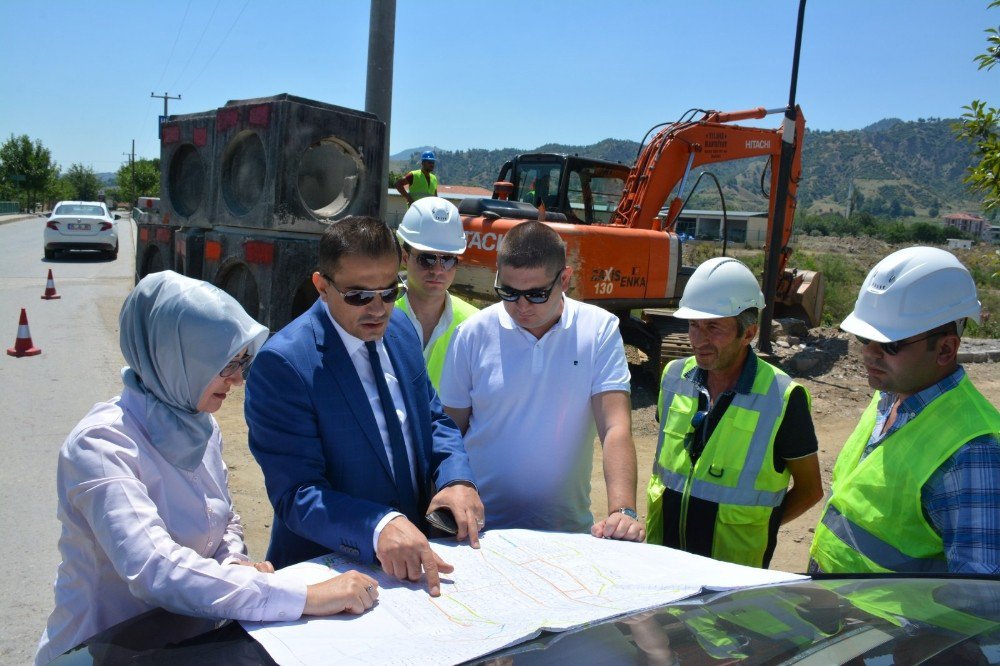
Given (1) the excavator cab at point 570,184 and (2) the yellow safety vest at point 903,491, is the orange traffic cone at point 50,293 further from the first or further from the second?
(2) the yellow safety vest at point 903,491

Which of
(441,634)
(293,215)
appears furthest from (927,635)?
(293,215)

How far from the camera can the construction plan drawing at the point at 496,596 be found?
149cm

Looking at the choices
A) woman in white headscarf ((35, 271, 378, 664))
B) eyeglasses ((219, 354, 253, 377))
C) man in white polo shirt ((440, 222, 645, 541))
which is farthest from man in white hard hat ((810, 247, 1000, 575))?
eyeglasses ((219, 354, 253, 377))

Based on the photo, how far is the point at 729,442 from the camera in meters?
2.61

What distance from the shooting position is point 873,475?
2.11 metres

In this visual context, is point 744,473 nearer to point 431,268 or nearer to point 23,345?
point 431,268

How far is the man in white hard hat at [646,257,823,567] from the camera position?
2594mm

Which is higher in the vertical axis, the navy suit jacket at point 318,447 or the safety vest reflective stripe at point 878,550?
the navy suit jacket at point 318,447

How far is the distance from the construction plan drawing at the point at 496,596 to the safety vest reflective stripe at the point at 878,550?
419mm

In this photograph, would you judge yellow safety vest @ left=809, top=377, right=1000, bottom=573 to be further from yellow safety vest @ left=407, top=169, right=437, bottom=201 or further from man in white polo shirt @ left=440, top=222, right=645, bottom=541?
yellow safety vest @ left=407, top=169, right=437, bottom=201

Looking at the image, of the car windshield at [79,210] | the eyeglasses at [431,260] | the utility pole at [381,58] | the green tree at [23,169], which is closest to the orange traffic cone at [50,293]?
the car windshield at [79,210]

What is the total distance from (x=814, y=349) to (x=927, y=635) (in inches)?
409

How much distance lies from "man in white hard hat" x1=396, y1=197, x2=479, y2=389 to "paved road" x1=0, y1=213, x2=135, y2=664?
215 centimetres

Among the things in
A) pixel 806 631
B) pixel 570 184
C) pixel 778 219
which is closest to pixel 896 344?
pixel 806 631
